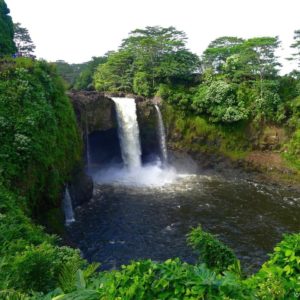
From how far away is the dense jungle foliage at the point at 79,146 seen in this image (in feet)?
13.8

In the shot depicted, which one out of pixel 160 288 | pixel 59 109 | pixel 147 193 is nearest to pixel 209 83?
pixel 147 193

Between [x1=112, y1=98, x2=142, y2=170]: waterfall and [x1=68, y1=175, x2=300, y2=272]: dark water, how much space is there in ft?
18.4

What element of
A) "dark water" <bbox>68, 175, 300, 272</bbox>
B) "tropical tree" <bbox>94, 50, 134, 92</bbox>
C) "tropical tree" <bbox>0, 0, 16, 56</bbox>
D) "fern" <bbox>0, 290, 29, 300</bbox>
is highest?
"tropical tree" <bbox>0, 0, 16, 56</bbox>

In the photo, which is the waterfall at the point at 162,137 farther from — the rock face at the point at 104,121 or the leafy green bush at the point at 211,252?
the leafy green bush at the point at 211,252

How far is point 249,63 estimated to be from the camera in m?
33.5

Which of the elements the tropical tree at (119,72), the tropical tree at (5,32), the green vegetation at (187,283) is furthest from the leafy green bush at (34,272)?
the tropical tree at (119,72)

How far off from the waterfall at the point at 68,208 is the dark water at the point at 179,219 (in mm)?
470

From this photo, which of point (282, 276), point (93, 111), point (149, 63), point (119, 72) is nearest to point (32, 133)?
point (282, 276)

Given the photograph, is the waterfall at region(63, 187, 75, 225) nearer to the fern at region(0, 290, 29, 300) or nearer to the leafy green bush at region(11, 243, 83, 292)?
the leafy green bush at region(11, 243, 83, 292)

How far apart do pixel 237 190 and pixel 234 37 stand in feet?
77.1

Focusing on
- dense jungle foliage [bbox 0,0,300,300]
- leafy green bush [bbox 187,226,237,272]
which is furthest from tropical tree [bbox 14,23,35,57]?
leafy green bush [bbox 187,226,237,272]

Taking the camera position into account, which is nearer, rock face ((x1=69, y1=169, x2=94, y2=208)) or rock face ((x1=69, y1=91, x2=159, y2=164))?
rock face ((x1=69, y1=169, x2=94, y2=208))

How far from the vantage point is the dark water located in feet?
56.4

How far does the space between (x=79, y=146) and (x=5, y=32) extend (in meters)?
17.6
